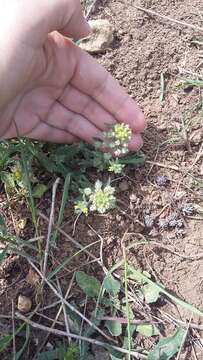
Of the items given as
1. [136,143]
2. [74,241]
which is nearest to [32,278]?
[74,241]

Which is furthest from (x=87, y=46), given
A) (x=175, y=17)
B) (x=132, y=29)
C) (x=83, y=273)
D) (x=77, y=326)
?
(x=77, y=326)

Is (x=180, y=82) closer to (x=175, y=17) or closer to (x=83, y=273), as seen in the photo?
(x=175, y=17)

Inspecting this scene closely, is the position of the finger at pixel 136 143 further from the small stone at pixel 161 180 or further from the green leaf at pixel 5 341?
the green leaf at pixel 5 341

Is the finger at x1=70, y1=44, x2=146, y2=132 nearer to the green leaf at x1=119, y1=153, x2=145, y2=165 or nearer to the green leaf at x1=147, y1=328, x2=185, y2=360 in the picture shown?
the green leaf at x1=119, y1=153, x2=145, y2=165

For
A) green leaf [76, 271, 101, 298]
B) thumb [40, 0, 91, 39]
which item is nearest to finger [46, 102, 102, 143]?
thumb [40, 0, 91, 39]

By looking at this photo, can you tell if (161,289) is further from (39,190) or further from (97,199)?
(39,190)

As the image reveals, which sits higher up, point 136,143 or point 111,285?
point 136,143
